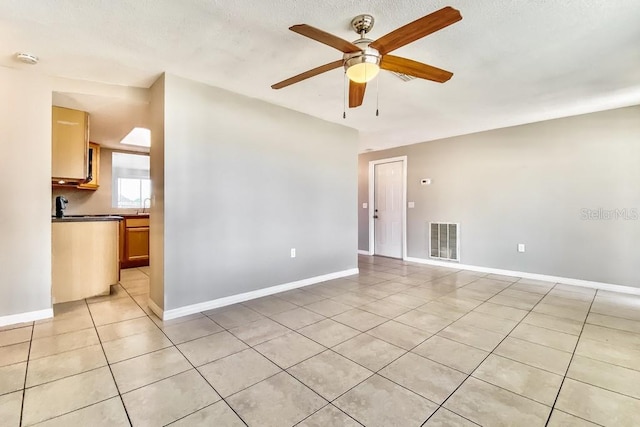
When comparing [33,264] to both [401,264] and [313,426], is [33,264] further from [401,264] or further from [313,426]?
[401,264]

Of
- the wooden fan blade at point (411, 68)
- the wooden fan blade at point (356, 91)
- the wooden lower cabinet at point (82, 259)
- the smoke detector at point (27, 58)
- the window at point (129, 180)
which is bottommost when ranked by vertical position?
the wooden lower cabinet at point (82, 259)

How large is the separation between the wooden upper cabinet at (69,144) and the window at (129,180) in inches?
77.7

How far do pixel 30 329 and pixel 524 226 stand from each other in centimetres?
607

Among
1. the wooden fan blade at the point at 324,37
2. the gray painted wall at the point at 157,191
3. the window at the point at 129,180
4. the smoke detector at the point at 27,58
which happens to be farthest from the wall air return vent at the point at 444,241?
the smoke detector at the point at 27,58

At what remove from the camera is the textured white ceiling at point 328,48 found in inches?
72.8

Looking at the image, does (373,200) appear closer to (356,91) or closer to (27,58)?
(356,91)

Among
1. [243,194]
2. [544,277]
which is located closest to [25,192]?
[243,194]

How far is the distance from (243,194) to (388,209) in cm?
375

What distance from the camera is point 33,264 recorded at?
2783 millimetres

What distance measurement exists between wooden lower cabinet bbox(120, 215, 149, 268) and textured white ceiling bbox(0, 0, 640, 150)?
2.85 meters

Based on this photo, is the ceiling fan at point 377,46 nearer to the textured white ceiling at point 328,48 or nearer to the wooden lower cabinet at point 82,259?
the textured white ceiling at point 328,48

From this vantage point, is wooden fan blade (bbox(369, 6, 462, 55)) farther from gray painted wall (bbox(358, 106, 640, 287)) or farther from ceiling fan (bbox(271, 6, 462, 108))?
gray painted wall (bbox(358, 106, 640, 287))

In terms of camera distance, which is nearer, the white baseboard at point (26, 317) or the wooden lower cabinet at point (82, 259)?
the white baseboard at point (26, 317)

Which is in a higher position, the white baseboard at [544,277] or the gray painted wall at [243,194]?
the gray painted wall at [243,194]
